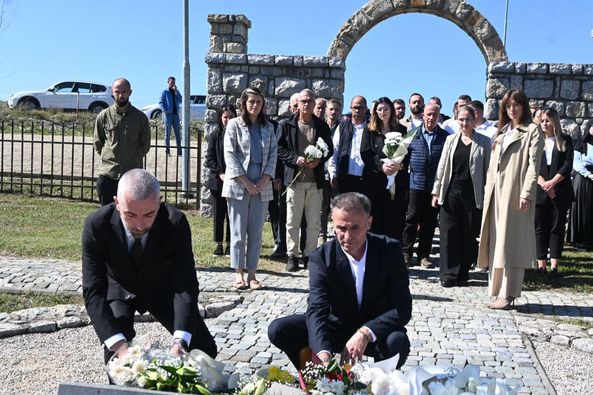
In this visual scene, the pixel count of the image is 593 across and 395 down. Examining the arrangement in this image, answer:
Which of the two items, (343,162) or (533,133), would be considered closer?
(533,133)

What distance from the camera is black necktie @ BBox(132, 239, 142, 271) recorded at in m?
4.23

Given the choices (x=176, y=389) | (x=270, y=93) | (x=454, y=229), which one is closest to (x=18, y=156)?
(x=270, y=93)

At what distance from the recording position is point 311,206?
851cm

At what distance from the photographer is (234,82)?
40.4ft

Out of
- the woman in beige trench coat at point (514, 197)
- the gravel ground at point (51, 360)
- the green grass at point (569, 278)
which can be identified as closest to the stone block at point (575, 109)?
the green grass at point (569, 278)

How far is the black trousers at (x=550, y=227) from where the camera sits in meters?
9.01

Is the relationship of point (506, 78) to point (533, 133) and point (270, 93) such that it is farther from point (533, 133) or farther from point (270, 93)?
point (533, 133)

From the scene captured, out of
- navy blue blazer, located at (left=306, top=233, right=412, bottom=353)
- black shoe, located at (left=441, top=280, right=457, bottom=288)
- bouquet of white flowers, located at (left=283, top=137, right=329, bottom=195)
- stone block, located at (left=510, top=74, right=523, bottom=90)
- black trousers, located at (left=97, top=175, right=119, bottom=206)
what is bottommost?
black shoe, located at (left=441, top=280, right=457, bottom=288)

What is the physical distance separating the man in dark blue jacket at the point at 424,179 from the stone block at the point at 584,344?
Result: 3.41 metres

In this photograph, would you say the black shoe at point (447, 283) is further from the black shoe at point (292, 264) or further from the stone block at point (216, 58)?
the stone block at point (216, 58)

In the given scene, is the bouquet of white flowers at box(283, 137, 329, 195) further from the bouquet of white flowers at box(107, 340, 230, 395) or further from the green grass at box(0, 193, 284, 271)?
the bouquet of white flowers at box(107, 340, 230, 395)

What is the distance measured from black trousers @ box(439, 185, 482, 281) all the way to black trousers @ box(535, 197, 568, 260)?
4.37 ft

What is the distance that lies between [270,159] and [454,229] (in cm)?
221

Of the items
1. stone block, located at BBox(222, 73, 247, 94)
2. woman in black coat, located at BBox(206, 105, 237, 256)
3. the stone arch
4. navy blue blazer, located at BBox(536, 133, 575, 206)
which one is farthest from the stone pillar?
navy blue blazer, located at BBox(536, 133, 575, 206)
